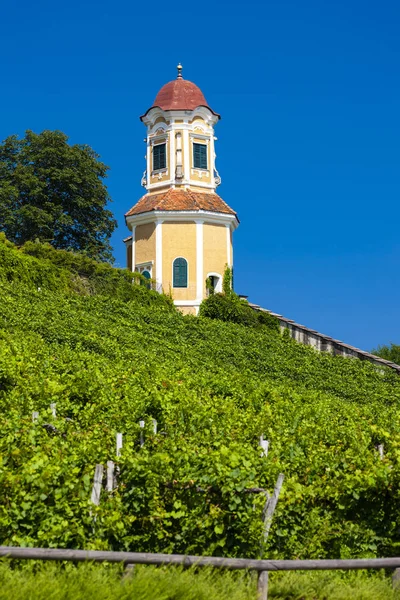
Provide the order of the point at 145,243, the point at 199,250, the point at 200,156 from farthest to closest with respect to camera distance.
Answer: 1. the point at 200,156
2. the point at 145,243
3. the point at 199,250

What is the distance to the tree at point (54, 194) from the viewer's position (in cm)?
4372

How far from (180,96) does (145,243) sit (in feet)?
25.1

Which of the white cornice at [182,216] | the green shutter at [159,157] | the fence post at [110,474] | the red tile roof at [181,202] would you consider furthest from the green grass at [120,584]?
the green shutter at [159,157]

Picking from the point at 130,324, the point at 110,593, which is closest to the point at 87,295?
the point at 130,324

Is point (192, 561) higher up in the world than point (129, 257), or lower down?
lower down

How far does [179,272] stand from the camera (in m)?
39.8

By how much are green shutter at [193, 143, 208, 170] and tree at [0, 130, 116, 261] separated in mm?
6190

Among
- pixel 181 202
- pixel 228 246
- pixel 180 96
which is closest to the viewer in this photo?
pixel 181 202

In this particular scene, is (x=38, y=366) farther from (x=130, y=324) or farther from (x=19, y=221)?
(x=19, y=221)

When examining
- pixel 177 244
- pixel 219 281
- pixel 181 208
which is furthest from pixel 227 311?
pixel 181 208

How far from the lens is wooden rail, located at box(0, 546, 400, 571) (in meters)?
7.38

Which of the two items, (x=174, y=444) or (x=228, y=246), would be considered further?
(x=228, y=246)

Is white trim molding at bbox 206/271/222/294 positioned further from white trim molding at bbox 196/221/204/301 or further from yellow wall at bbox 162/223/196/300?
yellow wall at bbox 162/223/196/300

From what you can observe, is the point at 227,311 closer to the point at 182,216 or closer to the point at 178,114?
the point at 182,216
